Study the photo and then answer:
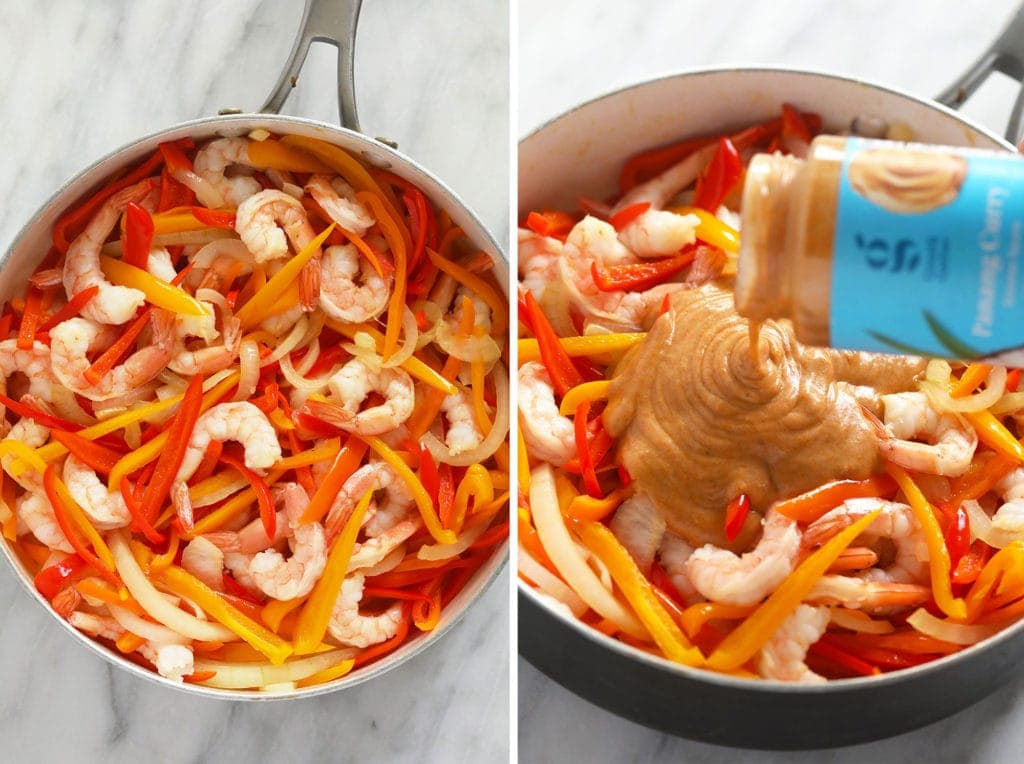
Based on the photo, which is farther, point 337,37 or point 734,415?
point 337,37

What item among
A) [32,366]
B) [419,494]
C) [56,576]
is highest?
[32,366]

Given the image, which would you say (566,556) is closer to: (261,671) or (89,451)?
(261,671)

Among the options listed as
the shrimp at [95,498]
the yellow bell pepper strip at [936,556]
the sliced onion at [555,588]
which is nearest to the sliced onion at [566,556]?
the sliced onion at [555,588]

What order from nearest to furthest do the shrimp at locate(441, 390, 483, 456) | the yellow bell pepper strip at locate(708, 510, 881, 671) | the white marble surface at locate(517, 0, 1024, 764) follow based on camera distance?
the yellow bell pepper strip at locate(708, 510, 881, 671), the shrimp at locate(441, 390, 483, 456), the white marble surface at locate(517, 0, 1024, 764)

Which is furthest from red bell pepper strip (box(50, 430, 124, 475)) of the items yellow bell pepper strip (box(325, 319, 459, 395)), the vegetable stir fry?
yellow bell pepper strip (box(325, 319, 459, 395))

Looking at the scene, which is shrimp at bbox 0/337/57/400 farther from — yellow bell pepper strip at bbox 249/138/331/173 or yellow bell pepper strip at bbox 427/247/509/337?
yellow bell pepper strip at bbox 427/247/509/337

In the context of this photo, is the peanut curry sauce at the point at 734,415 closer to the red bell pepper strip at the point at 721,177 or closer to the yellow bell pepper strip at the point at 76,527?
the red bell pepper strip at the point at 721,177

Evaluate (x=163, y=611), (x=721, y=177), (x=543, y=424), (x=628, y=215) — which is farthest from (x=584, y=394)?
(x=163, y=611)

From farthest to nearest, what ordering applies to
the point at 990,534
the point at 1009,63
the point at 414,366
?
the point at 414,366, the point at 1009,63, the point at 990,534

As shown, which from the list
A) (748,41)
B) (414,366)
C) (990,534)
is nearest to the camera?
(990,534)
